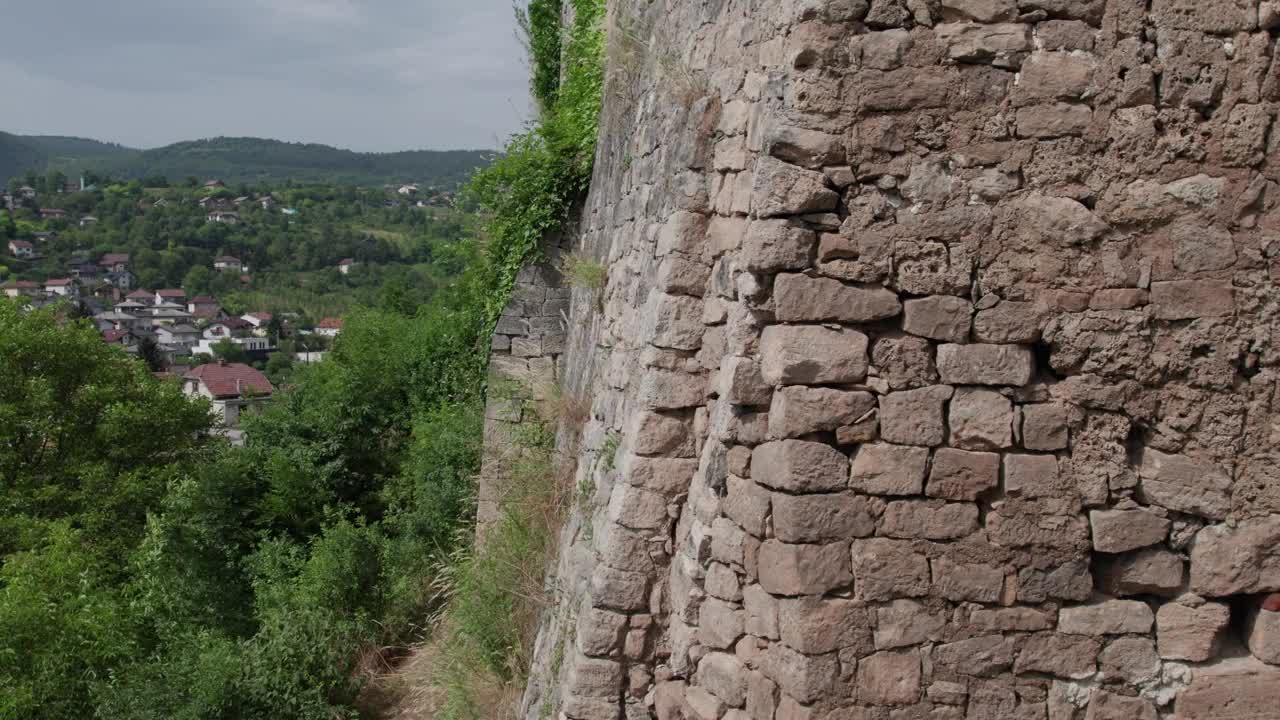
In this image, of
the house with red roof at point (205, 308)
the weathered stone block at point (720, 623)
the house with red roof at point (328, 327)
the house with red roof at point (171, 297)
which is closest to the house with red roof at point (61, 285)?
the house with red roof at point (171, 297)

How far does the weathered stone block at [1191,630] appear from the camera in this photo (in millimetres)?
3297

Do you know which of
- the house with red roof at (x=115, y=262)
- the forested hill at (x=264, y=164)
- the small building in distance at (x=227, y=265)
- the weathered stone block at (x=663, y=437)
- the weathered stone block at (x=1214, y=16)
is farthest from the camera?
the forested hill at (x=264, y=164)

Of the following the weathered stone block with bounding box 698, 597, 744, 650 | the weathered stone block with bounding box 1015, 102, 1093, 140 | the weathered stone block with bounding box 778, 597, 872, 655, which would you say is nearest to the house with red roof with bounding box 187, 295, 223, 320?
the weathered stone block with bounding box 698, 597, 744, 650

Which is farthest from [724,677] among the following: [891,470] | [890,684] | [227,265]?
[227,265]

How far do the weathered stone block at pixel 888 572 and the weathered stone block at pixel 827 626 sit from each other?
71 mm

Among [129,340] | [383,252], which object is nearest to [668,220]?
[129,340]

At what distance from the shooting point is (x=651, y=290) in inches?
190

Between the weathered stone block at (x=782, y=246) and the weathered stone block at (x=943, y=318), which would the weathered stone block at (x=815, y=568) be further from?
the weathered stone block at (x=782, y=246)

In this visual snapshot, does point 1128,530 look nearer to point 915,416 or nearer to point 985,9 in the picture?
point 915,416

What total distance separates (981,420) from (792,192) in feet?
3.12

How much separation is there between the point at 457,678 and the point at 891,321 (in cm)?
420

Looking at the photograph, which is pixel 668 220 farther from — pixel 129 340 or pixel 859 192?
pixel 129 340

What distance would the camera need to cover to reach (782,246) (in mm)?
3387

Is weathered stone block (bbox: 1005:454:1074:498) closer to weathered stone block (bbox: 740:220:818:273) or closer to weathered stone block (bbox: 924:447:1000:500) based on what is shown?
weathered stone block (bbox: 924:447:1000:500)
